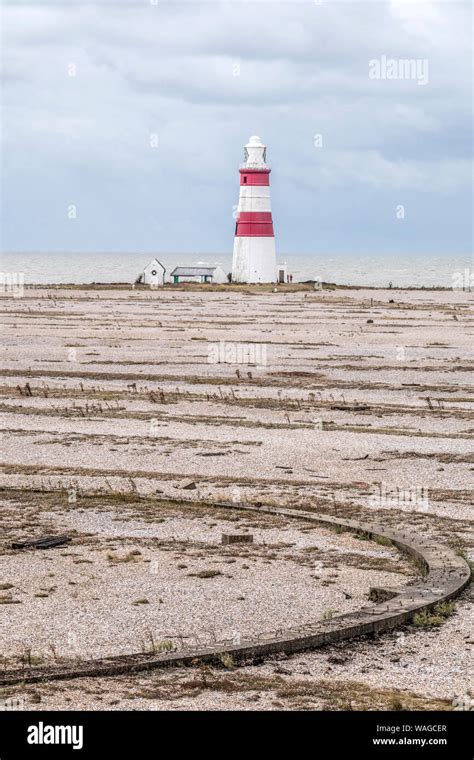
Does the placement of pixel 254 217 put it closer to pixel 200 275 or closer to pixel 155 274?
pixel 200 275

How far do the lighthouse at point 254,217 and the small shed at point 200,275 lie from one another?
8.48 m

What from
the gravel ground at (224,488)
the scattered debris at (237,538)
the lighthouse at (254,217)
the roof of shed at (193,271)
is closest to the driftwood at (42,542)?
the gravel ground at (224,488)

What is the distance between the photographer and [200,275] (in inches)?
4220

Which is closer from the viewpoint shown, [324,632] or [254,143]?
[324,632]

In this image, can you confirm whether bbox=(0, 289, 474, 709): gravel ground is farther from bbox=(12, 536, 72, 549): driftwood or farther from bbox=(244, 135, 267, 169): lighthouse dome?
bbox=(244, 135, 267, 169): lighthouse dome

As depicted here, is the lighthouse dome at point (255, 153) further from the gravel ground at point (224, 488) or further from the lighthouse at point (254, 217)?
the gravel ground at point (224, 488)

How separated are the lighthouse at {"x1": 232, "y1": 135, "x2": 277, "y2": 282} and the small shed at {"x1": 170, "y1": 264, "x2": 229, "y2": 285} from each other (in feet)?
27.8

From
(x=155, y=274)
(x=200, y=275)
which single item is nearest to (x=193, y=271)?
(x=200, y=275)

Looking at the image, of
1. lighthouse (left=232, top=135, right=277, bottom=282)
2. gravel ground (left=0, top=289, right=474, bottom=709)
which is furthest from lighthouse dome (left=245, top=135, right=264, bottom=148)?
gravel ground (left=0, top=289, right=474, bottom=709)

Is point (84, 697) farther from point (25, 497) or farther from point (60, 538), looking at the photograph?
point (25, 497)

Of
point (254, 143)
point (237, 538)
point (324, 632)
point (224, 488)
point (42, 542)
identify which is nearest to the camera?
point (324, 632)

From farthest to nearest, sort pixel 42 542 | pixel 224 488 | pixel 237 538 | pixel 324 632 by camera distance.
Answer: pixel 224 488 < pixel 237 538 < pixel 42 542 < pixel 324 632

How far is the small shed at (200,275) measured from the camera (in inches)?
4190

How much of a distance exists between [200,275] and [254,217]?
14.8m
